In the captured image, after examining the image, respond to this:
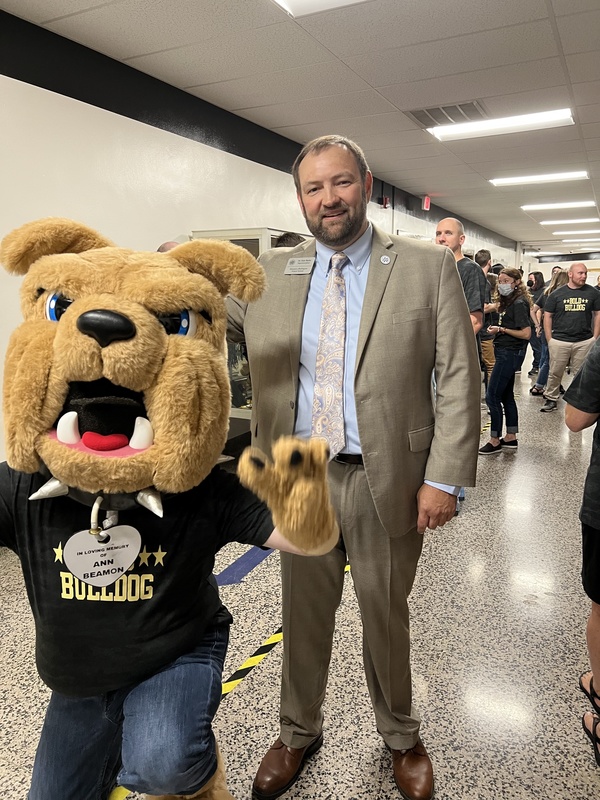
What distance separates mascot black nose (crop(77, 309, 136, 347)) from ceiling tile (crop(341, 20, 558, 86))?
3770mm

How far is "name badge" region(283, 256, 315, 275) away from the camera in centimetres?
158

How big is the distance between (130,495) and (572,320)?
665 cm

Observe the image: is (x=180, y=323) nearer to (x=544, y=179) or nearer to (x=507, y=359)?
(x=507, y=359)

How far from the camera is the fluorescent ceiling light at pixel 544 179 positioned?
8125mm

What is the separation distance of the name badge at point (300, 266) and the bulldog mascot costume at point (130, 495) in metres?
0.43

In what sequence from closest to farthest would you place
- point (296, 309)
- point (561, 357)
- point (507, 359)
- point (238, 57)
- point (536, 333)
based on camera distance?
point (296, 309) → point (238, 57) → point (507, 359) → point (561, 357) → point (536, 333)

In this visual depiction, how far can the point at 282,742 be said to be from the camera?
1.70 metres

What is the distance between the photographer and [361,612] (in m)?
1.61

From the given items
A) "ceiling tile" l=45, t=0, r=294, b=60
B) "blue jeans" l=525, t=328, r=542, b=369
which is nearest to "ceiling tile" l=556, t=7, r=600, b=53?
"ceiling tile" l=45, t=0, r=294, b=60

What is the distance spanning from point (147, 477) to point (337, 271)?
0.84 m

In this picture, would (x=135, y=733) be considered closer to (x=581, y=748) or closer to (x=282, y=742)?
(x=282, y=742)

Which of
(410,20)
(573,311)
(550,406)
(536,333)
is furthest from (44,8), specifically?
(536,333)

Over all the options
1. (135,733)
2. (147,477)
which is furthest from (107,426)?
(135,733)

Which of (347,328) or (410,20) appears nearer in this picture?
(347,328)
